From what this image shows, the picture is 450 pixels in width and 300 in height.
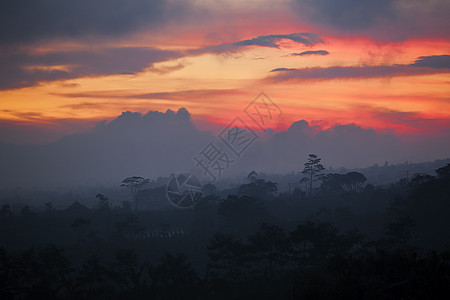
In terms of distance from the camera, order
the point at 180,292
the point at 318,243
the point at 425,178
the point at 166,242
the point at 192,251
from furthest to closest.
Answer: the point at 425,178
the point at 166,242
the point at 192,251
the point at 318,243
the point at 180,292

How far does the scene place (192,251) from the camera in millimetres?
41562

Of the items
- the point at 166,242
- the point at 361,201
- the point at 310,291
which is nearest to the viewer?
the point at 310,291

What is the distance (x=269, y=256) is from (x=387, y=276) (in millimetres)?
12144

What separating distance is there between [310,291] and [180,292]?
1230 cm

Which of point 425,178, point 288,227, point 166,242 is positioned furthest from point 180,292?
point 425,178

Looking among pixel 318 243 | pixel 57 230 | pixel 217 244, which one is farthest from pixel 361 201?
pixel 57 230

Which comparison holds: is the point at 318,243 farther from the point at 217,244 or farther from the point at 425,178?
the point at 425,178

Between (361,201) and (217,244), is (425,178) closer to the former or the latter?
(361,201)

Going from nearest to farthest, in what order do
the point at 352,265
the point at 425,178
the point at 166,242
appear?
the point at 352,265 < the point at 166,242 < the point at 425,178

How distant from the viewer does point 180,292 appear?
25109 mm

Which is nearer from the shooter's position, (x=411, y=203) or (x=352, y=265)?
(x=352, y=265)

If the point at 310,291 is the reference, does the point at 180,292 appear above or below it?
below

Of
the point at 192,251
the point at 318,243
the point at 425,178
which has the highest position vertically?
the point at 425,178

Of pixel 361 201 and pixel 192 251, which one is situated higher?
pixel 361 201
